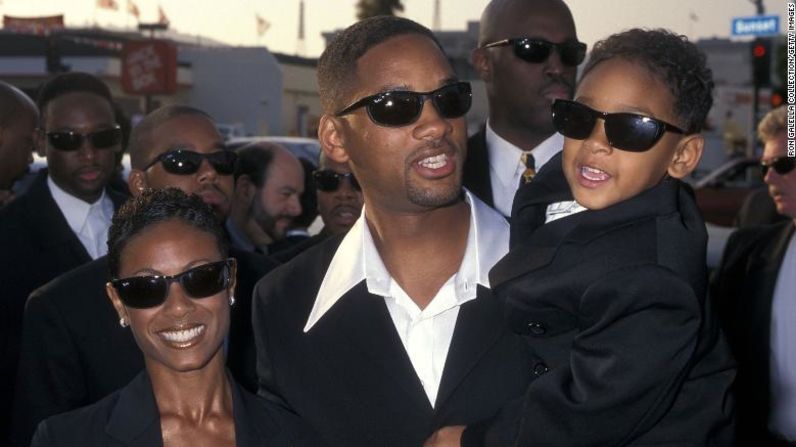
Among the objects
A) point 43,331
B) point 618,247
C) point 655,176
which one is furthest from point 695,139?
Answer: point 43,331

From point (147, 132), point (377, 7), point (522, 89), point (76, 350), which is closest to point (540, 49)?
point (522, 89)

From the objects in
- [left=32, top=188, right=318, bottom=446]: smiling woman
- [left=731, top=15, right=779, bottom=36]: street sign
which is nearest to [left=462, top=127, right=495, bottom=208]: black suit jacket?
[left=32, top=188, right=318, bottom=446]: smiling woman

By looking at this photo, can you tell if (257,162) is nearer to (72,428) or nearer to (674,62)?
(72,428)

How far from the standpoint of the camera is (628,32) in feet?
9.98

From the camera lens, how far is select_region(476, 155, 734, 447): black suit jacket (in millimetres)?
2662

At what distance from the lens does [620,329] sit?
267cm

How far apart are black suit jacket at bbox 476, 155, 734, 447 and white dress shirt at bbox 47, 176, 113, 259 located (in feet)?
8.94

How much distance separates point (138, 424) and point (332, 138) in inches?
41.4

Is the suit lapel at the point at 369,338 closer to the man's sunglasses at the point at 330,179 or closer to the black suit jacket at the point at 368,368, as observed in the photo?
the black suit jacket at the point at 368,368

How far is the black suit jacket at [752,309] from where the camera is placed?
5.50 meters

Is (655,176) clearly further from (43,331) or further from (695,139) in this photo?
(43,331)

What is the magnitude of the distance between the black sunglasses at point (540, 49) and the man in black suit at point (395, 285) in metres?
1.78

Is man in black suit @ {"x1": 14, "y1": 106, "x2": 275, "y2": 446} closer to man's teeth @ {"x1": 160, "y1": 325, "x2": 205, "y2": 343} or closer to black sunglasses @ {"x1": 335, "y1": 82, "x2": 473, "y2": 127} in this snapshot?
man's teeth @ {"x1": 160, "y1": 325, "x2": 205, "y2": 343}

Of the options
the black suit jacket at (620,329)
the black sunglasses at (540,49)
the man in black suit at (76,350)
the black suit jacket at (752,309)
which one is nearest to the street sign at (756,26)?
the black suit jacket at (752,309)
